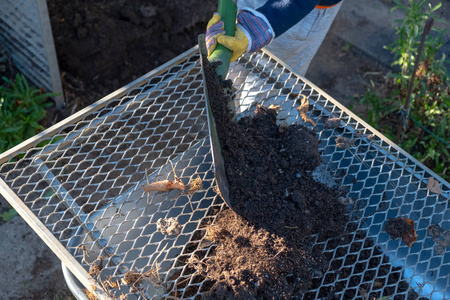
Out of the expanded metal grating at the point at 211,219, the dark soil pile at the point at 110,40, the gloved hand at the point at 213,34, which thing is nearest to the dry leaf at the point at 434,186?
the expanded metal grating at the point at 211,219

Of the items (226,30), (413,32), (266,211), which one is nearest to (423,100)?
(413,32)

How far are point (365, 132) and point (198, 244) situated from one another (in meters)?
0.78

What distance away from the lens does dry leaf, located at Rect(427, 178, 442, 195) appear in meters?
1.66

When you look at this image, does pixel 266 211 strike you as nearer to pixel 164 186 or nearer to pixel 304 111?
pixel 164 186

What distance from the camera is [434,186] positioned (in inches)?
65.4

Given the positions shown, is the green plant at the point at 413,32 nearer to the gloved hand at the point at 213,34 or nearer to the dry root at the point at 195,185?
the gloved hand at the point at 213,34

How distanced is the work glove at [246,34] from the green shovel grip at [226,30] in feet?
0.06

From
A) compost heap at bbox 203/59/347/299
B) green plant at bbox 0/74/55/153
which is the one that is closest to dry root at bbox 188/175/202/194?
compost heap at bbox 203/59/347/299

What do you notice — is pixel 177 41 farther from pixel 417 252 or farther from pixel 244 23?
pixel 417 252

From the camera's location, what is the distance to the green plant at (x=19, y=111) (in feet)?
9.26

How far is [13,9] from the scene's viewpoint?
9.25ft

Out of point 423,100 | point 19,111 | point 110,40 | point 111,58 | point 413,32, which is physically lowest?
point 19,111

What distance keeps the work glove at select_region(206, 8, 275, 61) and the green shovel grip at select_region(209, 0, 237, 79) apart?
0.02 m

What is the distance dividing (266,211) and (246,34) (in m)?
0.71
